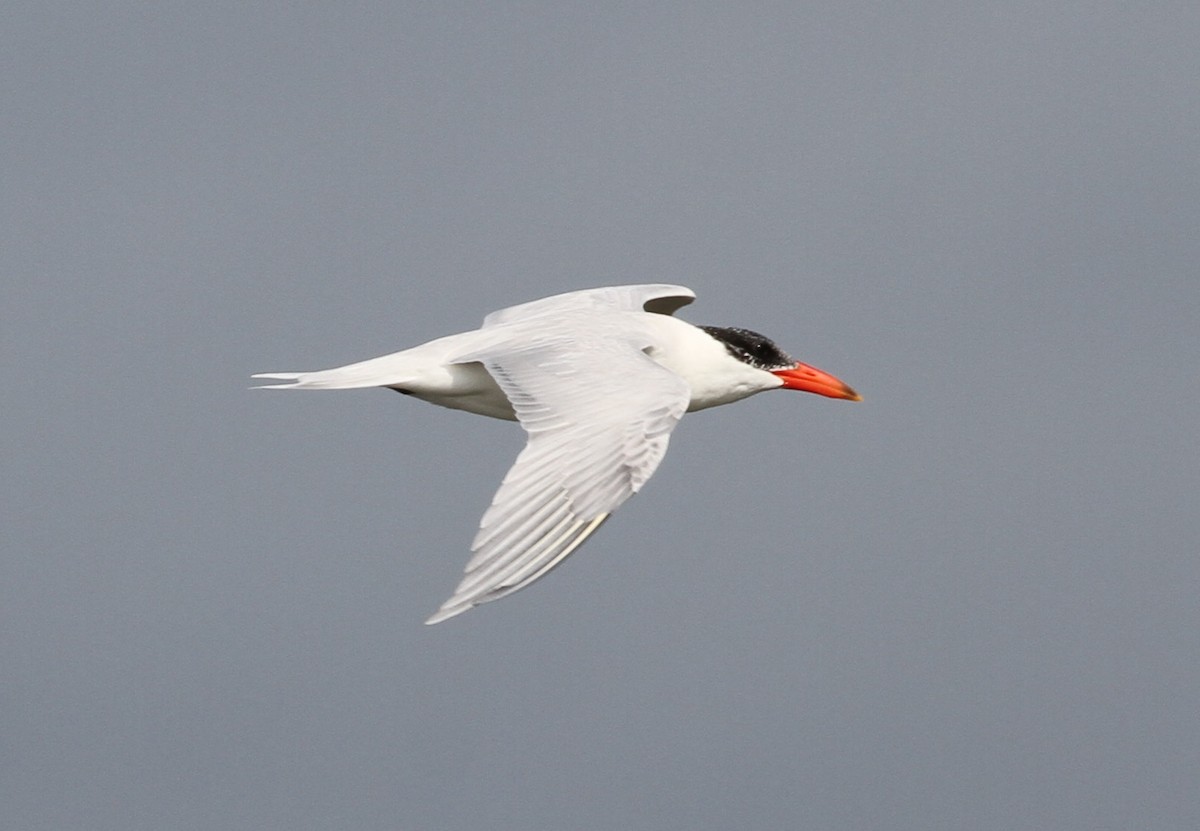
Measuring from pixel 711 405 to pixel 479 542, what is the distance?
176 inches

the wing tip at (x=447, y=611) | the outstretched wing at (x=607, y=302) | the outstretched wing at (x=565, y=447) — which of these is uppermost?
the outstretched wing at (x=607, y=302)

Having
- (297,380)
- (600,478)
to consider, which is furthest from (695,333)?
(600,478)

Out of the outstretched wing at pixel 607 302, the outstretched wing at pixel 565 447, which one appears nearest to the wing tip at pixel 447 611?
the outstretched wing at pixel 565 447

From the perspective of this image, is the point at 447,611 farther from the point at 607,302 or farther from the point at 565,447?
the point at 607,302

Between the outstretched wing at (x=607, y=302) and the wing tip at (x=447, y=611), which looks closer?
the wing tip at (x=447, y=611)

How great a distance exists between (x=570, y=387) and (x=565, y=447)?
2.41ft

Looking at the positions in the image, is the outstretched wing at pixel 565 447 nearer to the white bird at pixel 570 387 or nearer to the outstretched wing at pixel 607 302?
the white bird at pixel 570 387

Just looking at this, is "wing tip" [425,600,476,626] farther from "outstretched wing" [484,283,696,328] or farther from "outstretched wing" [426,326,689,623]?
"outstretched wing" [484,283,696,328]

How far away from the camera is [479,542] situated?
7.99 metres

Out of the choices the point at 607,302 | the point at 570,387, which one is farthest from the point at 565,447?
the point at 607,302

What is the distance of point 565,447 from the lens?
8.95 meters

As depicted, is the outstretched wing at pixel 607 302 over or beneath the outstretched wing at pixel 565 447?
over

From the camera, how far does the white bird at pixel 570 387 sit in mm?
8219

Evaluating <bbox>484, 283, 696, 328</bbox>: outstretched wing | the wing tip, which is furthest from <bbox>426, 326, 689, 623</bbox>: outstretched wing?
<bbox>484, 283, 696, 328</bbox>: outstretched wing
